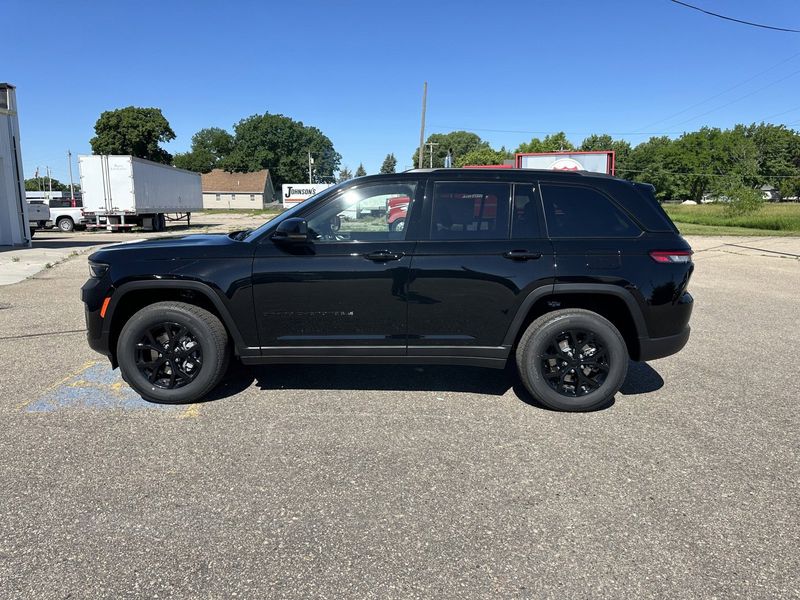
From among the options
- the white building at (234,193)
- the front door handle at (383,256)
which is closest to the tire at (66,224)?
the front door handle at (383,256)

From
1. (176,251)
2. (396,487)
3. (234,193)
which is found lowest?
(396,487)

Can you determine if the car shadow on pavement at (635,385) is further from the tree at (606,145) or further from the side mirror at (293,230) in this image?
the tree at (606,145)

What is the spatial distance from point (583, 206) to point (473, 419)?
1.81 metres

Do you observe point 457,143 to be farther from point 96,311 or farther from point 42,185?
point 96,311

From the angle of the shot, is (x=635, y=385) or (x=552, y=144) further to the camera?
(x=552, y=144)

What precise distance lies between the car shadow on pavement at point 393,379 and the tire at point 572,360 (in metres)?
0.26

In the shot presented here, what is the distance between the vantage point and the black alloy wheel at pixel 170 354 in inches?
164

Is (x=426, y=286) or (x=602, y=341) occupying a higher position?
(x=426, y=286)

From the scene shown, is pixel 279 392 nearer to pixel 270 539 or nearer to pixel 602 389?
pixel 270 539


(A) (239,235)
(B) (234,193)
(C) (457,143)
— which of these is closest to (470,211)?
(A) (239,235)

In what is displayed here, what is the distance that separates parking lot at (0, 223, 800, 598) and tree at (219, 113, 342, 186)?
10119 cm

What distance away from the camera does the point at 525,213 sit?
13.5 feet

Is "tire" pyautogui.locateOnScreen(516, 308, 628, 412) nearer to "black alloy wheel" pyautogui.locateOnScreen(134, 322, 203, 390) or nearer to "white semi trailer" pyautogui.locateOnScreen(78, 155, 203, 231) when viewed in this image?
"black alloy wheel" pyautogui.locateOnScreen(134, 322, 203, 390)

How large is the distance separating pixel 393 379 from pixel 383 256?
1.42 metres
